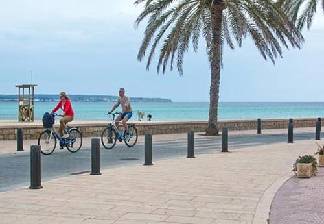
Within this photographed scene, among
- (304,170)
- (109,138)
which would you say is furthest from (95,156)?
(109,138)

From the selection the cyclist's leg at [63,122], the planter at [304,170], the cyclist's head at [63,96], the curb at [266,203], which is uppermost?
the cyclist's head at [63,96]

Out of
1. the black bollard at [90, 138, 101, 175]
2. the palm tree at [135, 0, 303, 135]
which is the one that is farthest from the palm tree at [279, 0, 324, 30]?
the black bollard at [90, 138, 101, 175]

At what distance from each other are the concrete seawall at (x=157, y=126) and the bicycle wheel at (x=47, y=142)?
5162mm

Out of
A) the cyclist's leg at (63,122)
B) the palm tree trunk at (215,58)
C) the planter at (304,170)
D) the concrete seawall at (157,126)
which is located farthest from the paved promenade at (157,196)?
the palm tree trunk at (215,58)

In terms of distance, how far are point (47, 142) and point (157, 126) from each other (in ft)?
34.5

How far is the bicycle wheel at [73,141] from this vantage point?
16.8m

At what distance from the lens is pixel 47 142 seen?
1606 cm

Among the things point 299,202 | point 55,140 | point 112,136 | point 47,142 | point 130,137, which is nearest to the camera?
point 299,202

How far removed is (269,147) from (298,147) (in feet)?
3.04

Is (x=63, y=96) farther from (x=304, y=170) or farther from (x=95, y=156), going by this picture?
(x=304, y=170)

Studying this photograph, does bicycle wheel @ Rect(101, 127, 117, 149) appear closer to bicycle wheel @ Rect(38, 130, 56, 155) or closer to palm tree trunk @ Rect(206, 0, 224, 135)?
bicycle wheel @ Rect(38, 130, 56, 155)

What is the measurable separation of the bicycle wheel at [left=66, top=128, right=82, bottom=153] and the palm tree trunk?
962 centimetres

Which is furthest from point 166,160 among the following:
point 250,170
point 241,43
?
point 241,43

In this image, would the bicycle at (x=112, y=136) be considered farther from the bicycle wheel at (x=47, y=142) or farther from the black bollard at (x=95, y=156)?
the black bollard at (x=95, y=156)
